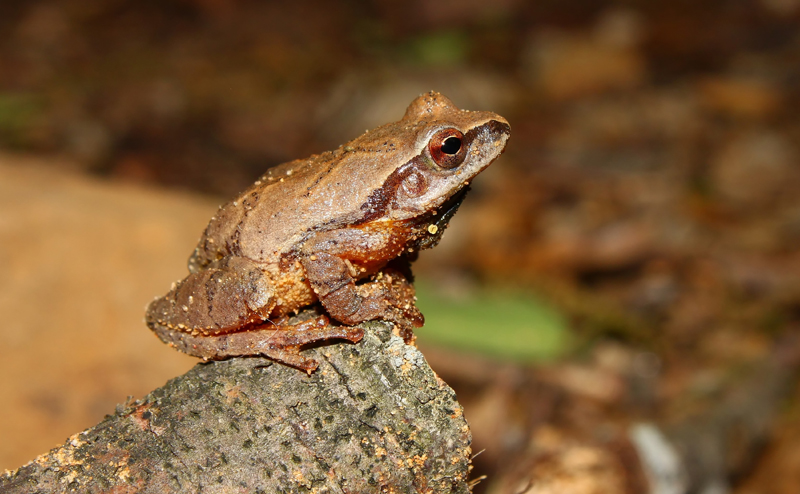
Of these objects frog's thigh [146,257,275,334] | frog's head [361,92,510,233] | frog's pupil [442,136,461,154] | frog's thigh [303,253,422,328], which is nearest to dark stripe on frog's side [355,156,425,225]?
frog's head [361,92,510,233]

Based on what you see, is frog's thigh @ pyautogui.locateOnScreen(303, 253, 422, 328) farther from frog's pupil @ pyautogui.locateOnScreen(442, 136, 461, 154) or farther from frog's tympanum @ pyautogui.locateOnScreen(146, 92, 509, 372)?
frog's pupil @ pyautogui.locateOnScreen(442, 136, 461, 154)

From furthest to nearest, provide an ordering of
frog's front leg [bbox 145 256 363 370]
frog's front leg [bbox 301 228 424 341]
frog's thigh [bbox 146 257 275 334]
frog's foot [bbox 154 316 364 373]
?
frog's thigh [bbox 146 257 275 334], frog's front leg [bbox 301 228 424 341], frog's front leg [bbox 145 256 363 370], frog's foot [bbox 154 316 364 373]

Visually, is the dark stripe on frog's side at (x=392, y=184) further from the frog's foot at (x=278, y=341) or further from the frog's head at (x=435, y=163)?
the frog's foot at (x=278, y=341)

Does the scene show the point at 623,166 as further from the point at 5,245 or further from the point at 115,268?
the point at 5,245

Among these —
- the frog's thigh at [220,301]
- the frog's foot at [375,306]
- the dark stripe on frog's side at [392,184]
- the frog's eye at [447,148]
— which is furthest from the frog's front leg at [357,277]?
the frog's eye at [447,148]

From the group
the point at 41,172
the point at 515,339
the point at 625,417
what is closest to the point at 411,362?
the point at 515,339

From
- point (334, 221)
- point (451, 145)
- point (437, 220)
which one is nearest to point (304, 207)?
point (334, 221)

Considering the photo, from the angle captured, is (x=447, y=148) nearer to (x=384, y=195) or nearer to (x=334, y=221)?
(x=384, y=195)
